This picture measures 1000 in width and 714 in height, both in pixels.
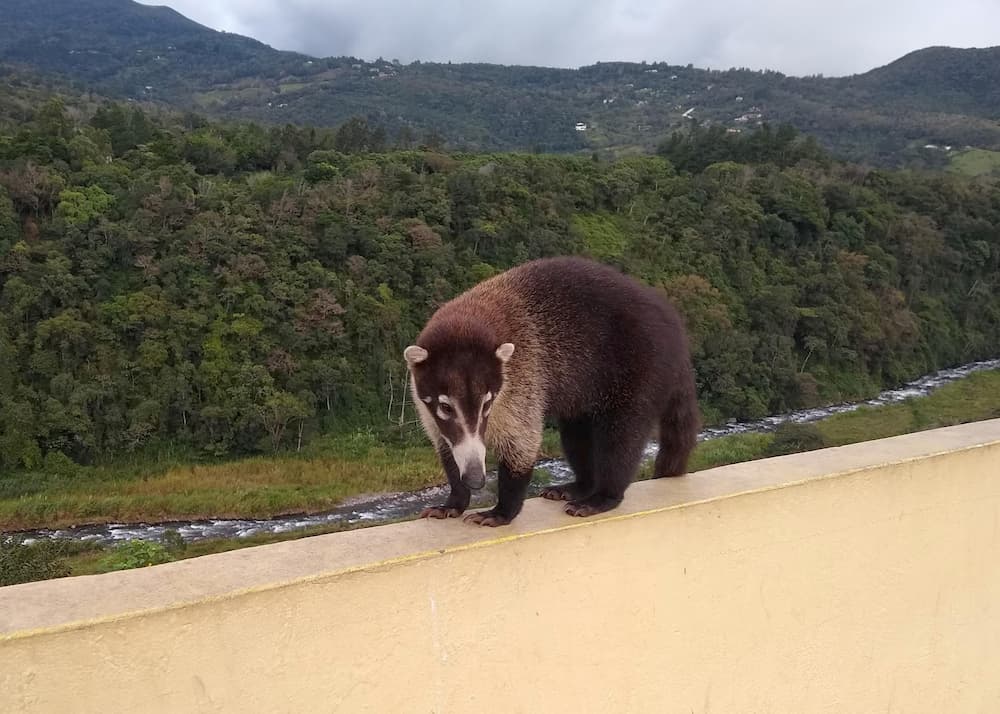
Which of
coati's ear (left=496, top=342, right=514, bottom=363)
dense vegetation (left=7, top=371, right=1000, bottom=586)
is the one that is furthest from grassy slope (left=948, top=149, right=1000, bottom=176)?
coati's ear (left=496, top=342, right=514, bottom=363)

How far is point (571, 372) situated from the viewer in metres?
2.55

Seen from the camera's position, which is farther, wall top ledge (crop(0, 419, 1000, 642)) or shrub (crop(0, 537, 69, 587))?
shrub (crop(0, 537, 69, 587))

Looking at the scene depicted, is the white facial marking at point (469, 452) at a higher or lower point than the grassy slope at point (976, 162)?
lower

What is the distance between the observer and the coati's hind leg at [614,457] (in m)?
2.27

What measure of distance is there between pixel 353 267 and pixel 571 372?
19724mm

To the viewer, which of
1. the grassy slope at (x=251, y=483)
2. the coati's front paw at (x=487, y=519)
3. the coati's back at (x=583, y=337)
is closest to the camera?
the coati's front paw at (x=487, y=519)

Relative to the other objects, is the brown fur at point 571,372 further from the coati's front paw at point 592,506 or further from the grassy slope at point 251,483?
the grassy slope at point 251,483

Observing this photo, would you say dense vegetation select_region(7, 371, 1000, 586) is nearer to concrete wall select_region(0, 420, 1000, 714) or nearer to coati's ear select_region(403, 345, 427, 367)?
concrete wall select_region(0, 420, 1000, 714)

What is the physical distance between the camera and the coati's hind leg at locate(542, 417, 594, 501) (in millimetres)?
2658

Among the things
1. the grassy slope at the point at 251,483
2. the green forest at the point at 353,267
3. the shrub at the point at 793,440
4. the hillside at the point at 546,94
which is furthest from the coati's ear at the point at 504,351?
the hillside at the point at 546,94

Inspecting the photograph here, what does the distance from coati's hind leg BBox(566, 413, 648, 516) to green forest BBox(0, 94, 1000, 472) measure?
17.0 metres

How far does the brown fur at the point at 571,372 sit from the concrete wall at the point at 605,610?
24cm

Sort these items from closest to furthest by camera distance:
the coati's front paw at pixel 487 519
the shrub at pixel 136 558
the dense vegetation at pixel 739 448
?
the coati's front paw at pixel 487 519
the shrub at pixel 136 558
the dense vegetation at pixel 739 448

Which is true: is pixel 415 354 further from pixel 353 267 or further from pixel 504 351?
pixel 353 267
